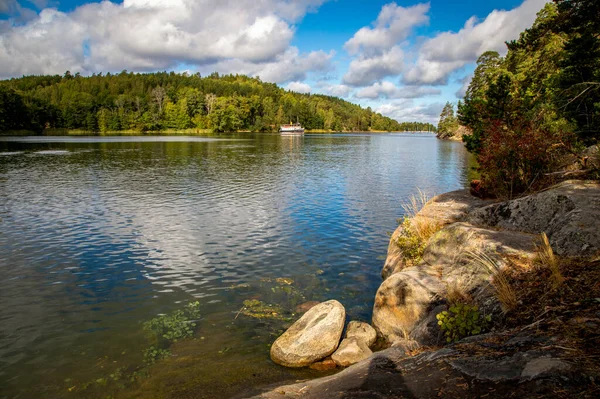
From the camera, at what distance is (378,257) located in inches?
638

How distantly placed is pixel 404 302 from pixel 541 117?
15797 mm

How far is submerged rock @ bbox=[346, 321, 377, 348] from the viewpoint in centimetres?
980

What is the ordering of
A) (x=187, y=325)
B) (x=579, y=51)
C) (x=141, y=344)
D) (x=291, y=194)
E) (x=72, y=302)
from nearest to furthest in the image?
1. (x=141, y=344)
2. (x=187, y=325)
3. (x=72, y=302)
4. (x=579, y=51)
5. (x=291, y=194)

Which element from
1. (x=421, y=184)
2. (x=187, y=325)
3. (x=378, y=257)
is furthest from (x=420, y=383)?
(x=421, y=184)

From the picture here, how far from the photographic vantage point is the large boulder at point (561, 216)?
7.59 m

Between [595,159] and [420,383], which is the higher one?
[595,159]

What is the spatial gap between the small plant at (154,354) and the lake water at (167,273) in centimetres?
20

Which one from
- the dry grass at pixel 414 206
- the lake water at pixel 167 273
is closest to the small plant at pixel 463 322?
the lake water at pixel 167 273

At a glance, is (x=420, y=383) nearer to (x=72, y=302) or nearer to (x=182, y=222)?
(x=72, y=302)

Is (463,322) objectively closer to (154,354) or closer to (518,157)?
(154,354)

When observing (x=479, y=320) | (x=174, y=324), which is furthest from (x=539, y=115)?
(x=174, y=324)

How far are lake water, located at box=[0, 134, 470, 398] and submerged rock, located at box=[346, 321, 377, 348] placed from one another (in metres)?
1.08

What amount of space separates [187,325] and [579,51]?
2542 cm

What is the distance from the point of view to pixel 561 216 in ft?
29.3
